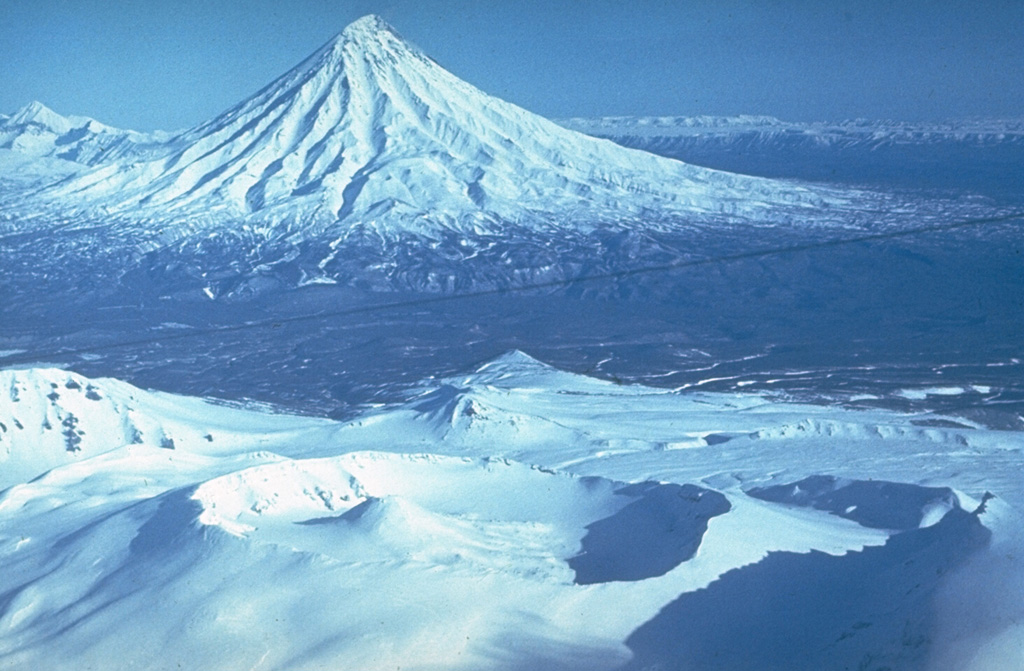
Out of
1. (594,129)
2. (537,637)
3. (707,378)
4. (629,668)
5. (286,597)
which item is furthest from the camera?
(594,129)

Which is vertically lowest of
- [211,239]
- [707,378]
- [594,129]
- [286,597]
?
[707,378]

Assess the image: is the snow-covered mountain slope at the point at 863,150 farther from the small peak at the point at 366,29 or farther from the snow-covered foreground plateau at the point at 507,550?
the snow-covered foreground plateau at the point at 507,550

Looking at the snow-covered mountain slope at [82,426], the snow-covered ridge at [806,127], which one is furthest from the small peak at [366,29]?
the snow-covered ridge at [806,127]

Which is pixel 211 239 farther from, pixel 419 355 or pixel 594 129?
pixel 594 129

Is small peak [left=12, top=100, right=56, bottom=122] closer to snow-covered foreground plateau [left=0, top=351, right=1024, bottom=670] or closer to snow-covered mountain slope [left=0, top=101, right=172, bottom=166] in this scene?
snow-covered mountain slope [left=0, top=101, right=172, bottom=166]

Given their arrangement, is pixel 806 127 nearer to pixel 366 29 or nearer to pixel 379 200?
pixel 366 29

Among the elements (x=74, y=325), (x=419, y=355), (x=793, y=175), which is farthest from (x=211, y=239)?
(x=793, y=175)

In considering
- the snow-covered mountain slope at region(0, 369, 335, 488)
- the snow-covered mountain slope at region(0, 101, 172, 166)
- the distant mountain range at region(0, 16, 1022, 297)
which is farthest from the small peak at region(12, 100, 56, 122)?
the snow-covered mountain slope at region(0, 369, 335, 488)

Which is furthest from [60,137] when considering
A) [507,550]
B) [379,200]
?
[507,550]

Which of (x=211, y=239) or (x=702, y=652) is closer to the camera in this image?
(x=702, y=652)
